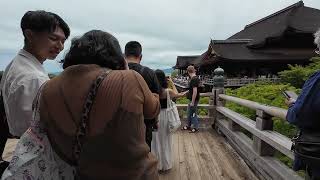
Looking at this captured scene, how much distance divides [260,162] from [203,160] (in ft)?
4.40

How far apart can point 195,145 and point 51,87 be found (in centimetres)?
535

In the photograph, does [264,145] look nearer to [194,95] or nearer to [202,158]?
[202,158]

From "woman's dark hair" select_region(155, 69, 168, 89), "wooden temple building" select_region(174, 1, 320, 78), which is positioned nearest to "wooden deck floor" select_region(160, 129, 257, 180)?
"woman's dark hair" select_region(155, 69, 168, 89)

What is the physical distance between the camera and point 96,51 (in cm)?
187

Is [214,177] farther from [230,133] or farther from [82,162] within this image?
[82,162]

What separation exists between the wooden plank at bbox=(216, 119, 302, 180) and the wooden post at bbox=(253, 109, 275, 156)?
9cm

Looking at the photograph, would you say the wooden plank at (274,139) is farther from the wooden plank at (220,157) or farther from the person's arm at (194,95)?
the person's arm at (194,95)

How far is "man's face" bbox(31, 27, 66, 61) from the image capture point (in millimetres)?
2318

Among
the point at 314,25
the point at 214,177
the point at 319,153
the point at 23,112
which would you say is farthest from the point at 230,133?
the point at 314,25

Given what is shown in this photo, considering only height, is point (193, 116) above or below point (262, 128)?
below

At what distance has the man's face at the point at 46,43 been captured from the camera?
232 cm

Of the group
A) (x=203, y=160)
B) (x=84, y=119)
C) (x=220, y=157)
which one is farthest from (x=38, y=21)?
(x=220, y=157)

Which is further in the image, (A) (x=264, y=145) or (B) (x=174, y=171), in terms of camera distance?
(B) (x=174, y=171)

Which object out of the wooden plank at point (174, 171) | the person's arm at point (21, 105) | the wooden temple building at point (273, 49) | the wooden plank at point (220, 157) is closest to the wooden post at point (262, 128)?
the wooden plank at point (220, 157)
